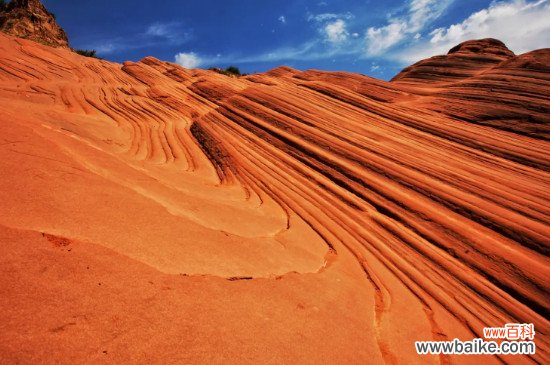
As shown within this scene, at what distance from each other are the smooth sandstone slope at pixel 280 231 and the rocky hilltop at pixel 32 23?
20190 millimetres

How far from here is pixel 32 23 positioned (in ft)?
88.9

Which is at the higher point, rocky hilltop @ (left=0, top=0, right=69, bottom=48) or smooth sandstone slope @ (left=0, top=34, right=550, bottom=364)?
rocky hilltop @ (left=0, top=0, right=69, bottom=48)

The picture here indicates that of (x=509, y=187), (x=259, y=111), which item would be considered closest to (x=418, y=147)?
(x=509, y=187)

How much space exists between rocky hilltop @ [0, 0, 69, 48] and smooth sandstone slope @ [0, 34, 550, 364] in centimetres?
2019

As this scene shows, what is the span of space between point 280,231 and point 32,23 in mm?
34737

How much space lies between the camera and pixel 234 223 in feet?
16.5

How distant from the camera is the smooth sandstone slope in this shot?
2.39m

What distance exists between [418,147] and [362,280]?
6.17 metres

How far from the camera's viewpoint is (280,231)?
545 centimetres

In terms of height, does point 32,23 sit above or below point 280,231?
above

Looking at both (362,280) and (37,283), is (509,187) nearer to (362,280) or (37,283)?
(362,280)

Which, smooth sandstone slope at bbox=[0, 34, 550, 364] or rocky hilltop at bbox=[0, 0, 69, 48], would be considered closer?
smooth sandstone slope at bbox=[0, 34, 550, 364]

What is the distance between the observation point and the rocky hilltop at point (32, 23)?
25.5 metres

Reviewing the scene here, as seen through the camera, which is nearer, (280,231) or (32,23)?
(280,231)
